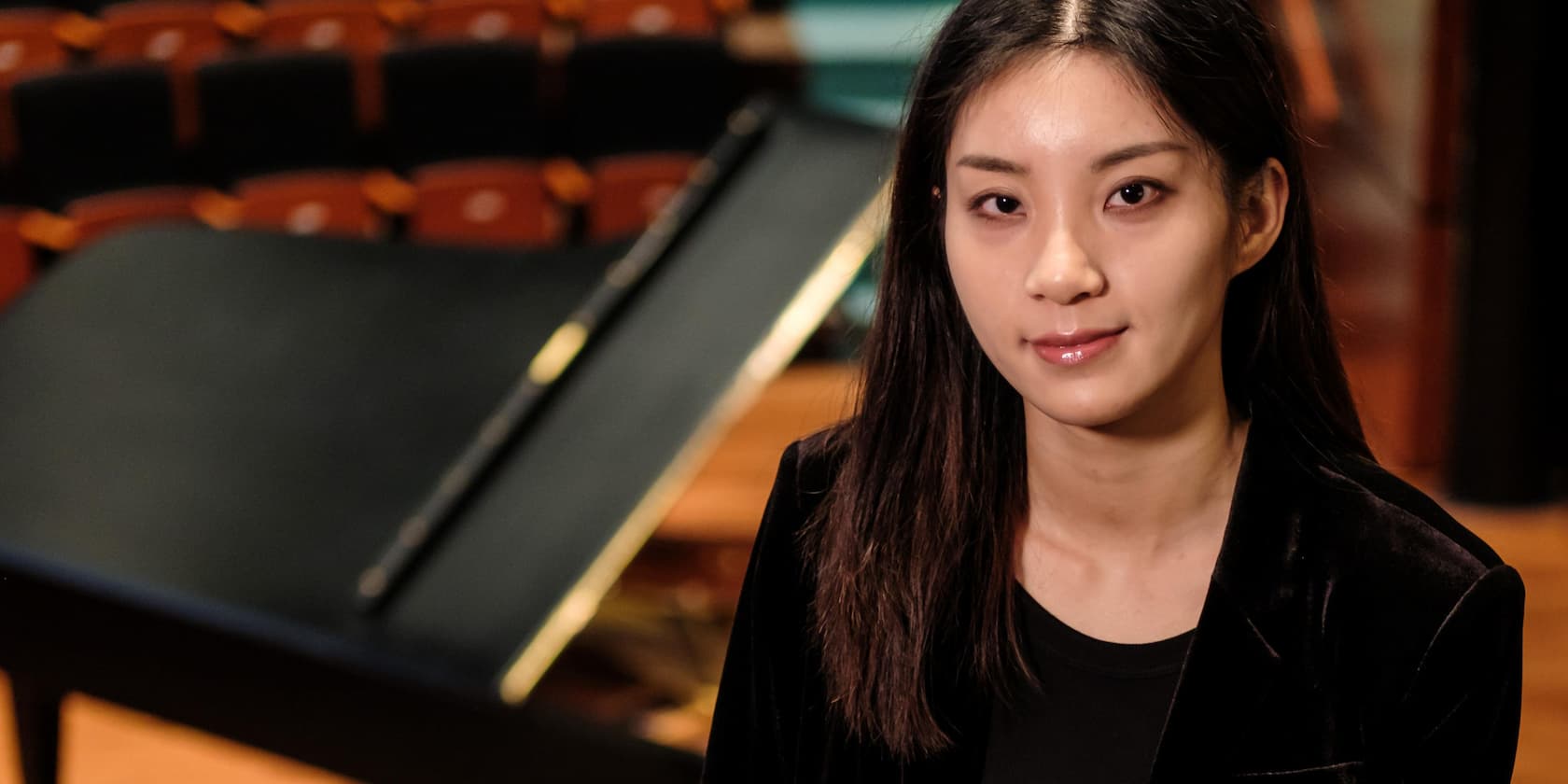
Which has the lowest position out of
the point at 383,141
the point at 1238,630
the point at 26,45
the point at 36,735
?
the point at 36,735

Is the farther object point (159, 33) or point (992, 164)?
point (159, 33)

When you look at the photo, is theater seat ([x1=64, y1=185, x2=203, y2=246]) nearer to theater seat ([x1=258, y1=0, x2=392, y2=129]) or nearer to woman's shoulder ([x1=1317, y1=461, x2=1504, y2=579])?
theater seat ([x1=258, y1=0, x2=392, y2=129])

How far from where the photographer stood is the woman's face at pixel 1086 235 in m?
0.60

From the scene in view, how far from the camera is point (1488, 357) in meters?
2.81

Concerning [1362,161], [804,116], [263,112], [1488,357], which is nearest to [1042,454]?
[804,116]

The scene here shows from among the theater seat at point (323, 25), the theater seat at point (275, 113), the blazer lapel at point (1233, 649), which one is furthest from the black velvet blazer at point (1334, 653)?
the theater seat at point (323, 25)

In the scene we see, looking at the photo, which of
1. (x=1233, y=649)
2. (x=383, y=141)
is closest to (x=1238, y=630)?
(x=1233, y=649)

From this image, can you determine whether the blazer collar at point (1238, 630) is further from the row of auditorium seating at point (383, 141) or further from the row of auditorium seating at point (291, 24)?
the row of auditorium seating at point (291, 24)

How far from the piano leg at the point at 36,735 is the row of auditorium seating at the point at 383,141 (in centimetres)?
166

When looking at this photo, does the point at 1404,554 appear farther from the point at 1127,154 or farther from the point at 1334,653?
the point at 1127,154

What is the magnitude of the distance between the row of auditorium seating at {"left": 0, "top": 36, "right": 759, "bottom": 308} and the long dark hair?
2524mm

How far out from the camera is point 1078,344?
617 millimetres

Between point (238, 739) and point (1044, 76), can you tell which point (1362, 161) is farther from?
point (1044, 76)

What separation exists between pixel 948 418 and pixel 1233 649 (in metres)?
0.15
